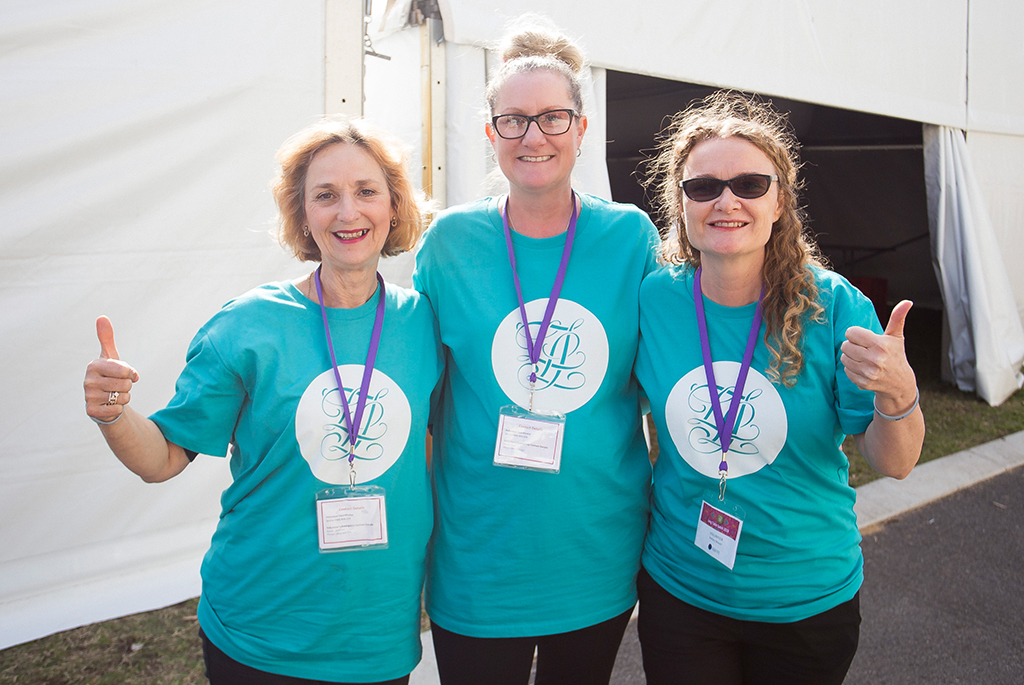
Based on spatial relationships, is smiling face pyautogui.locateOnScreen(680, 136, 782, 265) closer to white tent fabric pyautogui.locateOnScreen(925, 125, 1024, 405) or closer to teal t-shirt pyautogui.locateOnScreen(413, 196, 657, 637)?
teal t-shirt pyautogui.locateOnScreen(413, 196, 657, 637)

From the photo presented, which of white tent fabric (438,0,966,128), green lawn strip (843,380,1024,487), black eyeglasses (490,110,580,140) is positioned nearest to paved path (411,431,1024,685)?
green lawn strip (843,380,1024,487)

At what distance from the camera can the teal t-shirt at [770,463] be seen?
1.54 metres

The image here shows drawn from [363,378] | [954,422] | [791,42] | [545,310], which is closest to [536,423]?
[545,310]

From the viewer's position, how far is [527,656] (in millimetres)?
1729

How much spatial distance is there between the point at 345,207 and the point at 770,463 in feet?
3.74

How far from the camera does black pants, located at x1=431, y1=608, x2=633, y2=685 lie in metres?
1.70

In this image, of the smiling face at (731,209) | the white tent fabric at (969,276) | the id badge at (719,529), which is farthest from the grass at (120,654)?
the white tent fabric at (969,276)

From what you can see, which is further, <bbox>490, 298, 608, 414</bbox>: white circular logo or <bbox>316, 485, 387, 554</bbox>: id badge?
<bbox>490, 298, 608, 414</bbox>: white circular logo

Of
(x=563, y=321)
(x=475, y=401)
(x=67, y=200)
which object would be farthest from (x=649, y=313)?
(x=67, y=200)

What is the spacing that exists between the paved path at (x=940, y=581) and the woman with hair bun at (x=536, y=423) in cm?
110

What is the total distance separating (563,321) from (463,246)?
339 millimetres

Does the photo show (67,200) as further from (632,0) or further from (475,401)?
(632,0)

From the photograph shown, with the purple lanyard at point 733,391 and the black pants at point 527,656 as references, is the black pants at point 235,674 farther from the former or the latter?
Answer: the purple lanyard at point 733,391

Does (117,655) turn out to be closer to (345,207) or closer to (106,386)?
(106,386)
